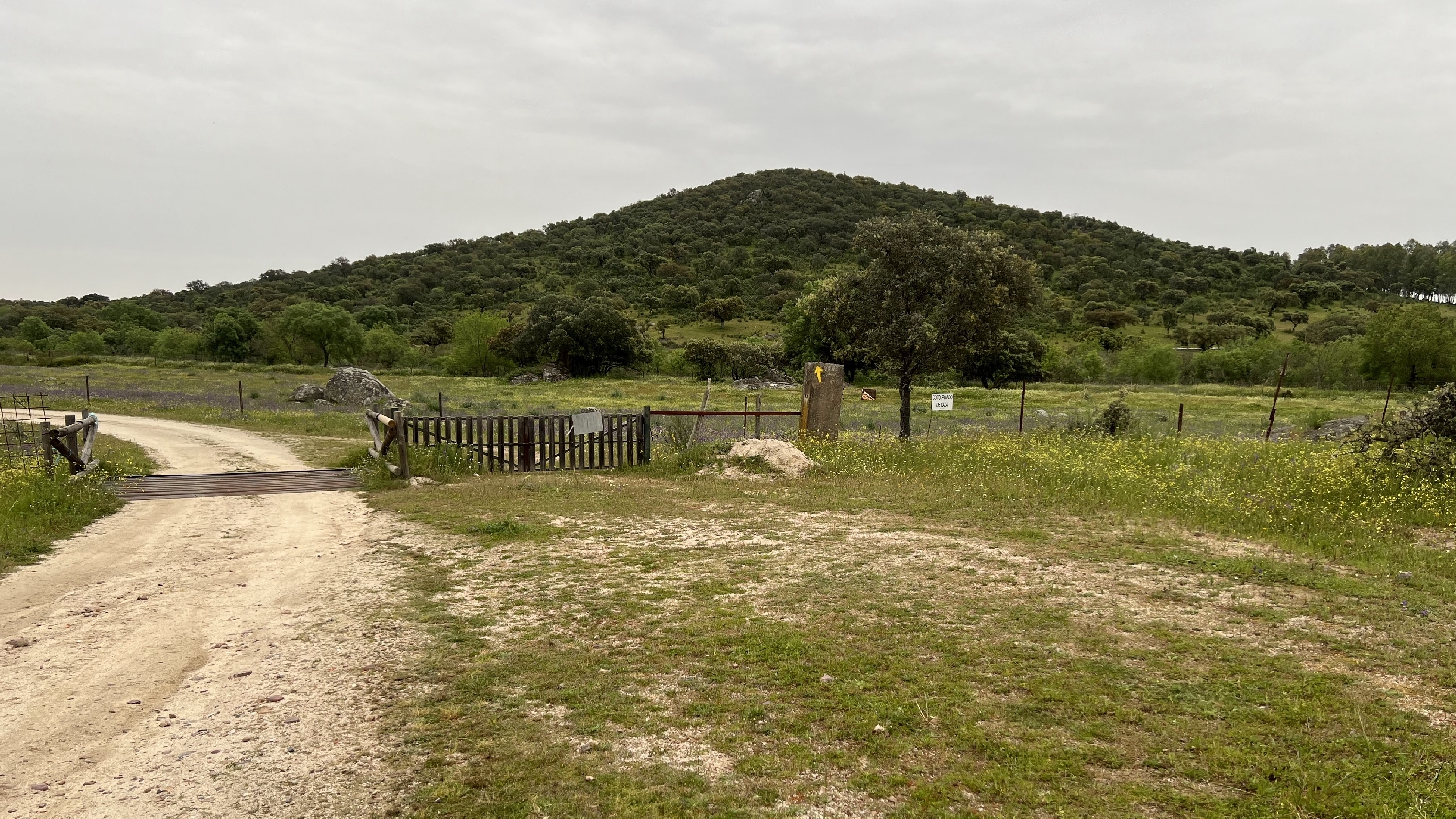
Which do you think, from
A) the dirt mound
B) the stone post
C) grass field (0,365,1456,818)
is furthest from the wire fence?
the stone post

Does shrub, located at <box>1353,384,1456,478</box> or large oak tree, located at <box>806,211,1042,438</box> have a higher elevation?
large oak tree, located at <box>806,211,1042,438</box>

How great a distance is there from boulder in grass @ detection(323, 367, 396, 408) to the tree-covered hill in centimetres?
4020

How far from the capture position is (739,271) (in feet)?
329

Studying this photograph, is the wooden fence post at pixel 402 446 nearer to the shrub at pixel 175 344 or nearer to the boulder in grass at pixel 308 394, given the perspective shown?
the boulder in grass at pixel 308 394

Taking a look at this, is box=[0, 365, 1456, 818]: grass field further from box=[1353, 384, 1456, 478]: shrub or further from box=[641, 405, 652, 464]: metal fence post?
box=[641, 405, 652, 464]: metal fence post

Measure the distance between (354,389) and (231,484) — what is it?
72.9 ft

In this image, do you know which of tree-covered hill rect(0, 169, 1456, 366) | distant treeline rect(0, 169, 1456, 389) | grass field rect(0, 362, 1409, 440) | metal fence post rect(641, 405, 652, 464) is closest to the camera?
metal fence post rect(641, 405, 652, 464)

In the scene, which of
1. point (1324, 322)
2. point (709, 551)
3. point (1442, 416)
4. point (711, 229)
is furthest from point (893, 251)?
point (711, 229)

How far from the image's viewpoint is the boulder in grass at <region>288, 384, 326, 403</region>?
35.3 metres

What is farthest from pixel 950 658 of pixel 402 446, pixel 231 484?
pixel 231 484

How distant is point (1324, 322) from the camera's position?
241 ft

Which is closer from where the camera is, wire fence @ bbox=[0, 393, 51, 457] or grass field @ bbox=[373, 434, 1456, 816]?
grass field @ bbox=[373, 434, 1456, 816]

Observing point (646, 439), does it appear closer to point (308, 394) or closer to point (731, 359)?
point (308, 394)

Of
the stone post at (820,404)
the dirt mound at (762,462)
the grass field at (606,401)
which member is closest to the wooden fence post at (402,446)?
the dirt mound at (762,462)
